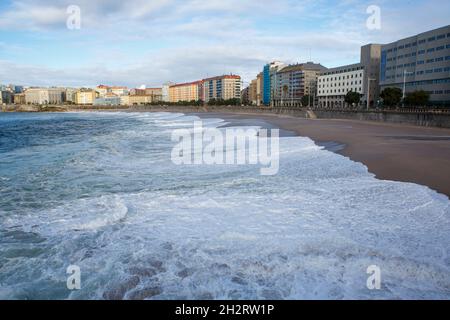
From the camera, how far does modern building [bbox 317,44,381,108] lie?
7569cm

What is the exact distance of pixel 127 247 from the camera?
17.9 ft

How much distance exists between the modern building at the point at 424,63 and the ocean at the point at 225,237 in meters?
46.1

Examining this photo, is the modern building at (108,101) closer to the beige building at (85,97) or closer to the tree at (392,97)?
the beige building at (85,97)

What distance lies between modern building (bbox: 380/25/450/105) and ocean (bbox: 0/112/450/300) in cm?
4610

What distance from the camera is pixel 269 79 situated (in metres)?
139

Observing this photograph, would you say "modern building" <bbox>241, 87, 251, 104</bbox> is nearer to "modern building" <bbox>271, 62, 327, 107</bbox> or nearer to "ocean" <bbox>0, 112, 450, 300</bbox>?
"modern building" <bbox>271, 62, 327, 107</bbox>

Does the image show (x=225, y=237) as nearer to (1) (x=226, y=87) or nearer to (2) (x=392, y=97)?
(2) (x=392, y=97)

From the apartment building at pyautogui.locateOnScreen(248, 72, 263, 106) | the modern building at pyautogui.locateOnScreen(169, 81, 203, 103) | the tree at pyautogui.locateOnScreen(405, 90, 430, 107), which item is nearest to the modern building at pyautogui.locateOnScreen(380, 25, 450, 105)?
the tree at pyautogui.locateOnScreen(405, 90, 430, 107)

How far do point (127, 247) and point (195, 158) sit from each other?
8.76 meters

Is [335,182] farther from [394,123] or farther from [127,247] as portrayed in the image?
[394,123]

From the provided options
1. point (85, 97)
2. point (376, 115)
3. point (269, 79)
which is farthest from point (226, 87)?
point (376, 115)

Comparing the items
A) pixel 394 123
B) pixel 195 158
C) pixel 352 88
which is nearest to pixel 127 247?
pixel 195 158

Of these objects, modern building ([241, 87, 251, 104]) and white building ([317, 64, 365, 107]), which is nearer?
white building ([317, 64, 365, 107])

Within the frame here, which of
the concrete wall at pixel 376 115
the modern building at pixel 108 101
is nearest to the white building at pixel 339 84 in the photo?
the concrete wall at pixel 376 115
